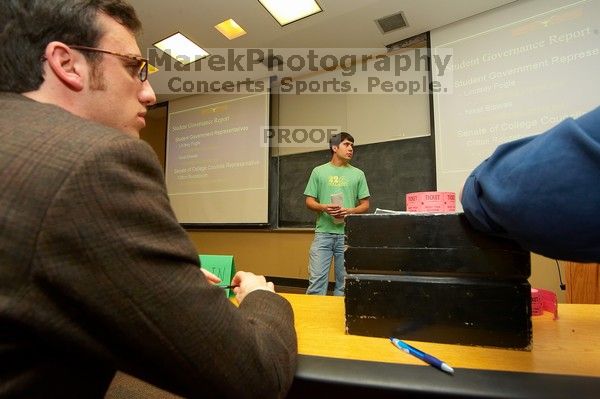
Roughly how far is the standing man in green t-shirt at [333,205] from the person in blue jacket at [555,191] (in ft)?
7.17

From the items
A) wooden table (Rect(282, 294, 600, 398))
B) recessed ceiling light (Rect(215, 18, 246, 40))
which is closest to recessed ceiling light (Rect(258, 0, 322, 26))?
recessed ceiling light (Rect(215, 18, 246, 40))

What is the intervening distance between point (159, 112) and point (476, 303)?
535cm

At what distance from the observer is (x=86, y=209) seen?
33 cm

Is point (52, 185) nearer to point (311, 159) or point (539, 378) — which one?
point (539, 378)

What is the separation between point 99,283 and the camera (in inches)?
12.9

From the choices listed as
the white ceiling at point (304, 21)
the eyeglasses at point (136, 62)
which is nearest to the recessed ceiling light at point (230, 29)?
the white ceiling at point (304, 21)

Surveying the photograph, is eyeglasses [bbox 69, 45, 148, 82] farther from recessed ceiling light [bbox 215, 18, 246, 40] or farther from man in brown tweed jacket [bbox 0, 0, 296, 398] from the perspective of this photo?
recessed ceiling light [bbox 215, 18, 246, 40]

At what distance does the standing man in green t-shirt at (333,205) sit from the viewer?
106 inches

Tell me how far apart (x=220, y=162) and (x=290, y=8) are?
2074 millimetres

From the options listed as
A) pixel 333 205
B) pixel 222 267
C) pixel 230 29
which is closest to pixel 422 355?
pixel 222 267

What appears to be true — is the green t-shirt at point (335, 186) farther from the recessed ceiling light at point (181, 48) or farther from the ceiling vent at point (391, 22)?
the recessed ceiling light at point (181, 48)

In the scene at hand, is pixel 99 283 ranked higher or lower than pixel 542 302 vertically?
higher

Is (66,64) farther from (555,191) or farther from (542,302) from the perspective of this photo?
(542,302)

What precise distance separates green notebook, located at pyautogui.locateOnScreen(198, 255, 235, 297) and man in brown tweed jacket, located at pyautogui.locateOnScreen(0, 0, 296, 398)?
470mm
